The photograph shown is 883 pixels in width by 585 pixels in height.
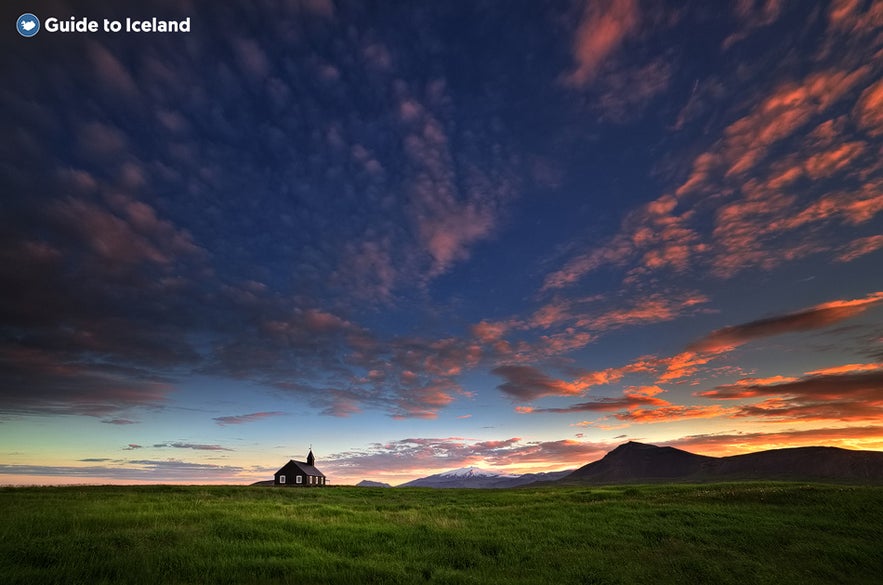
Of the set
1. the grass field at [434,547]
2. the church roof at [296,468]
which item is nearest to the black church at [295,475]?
the church roof at [296,468]

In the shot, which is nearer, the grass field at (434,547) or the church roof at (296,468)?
the grass field at (434,547)

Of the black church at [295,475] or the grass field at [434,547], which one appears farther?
the black church at [295,475]

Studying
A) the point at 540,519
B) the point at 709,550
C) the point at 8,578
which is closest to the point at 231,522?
the point at 8,578

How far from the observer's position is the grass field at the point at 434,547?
1087 cm

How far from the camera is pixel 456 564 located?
43.7 feet

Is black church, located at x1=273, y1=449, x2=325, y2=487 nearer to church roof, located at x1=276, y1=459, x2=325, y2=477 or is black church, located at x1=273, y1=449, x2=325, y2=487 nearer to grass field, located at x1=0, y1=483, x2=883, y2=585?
church roof, located at x1=276, y1=459, x2=325, y2=477

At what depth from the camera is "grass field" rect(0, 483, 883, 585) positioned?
1087 cm

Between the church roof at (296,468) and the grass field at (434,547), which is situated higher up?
the church roof at (296,468)

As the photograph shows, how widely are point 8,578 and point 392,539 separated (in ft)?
35.3

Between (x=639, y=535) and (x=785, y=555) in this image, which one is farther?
(x=639, y=535)

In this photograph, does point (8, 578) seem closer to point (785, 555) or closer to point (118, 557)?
point (118, 557)

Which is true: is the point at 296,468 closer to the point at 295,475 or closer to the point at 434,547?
the point at 295,475

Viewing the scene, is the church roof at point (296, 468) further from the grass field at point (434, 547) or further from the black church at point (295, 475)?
the grass field at point (434, 547)

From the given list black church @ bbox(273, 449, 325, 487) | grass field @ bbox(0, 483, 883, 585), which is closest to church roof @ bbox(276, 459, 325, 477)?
black church @ bbox(273, 449, 325, 487)
